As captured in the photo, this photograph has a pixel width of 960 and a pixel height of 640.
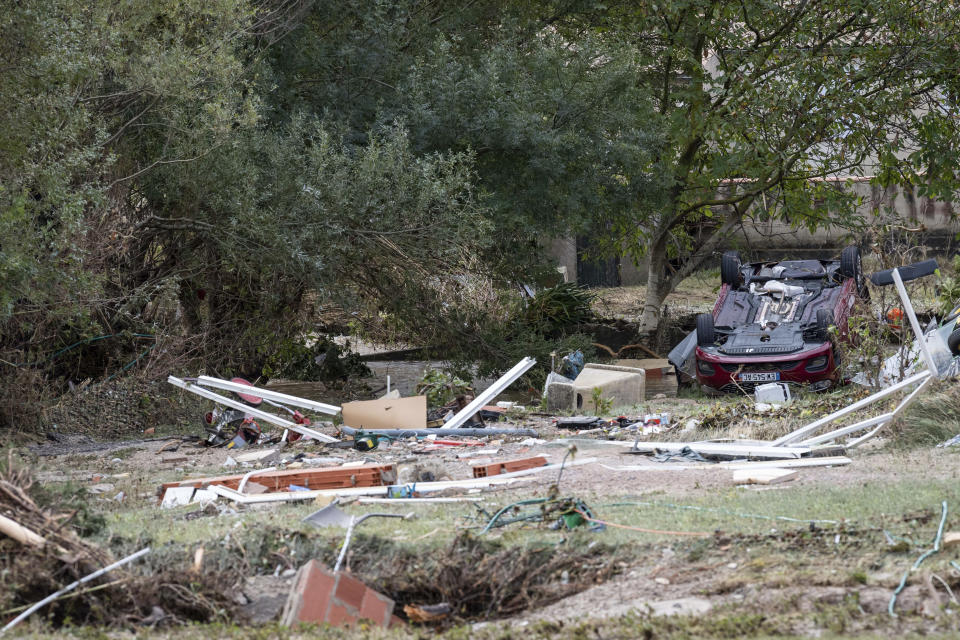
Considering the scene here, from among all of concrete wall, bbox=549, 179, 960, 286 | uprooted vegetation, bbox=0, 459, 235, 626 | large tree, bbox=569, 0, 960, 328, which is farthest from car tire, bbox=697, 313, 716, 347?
uprooted vegetation, bbox=0, 459, 235, 626

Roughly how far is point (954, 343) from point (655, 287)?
31.3 feet

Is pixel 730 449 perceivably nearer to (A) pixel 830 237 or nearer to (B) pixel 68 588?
(B) pixel 68 588

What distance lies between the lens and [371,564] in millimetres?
5004

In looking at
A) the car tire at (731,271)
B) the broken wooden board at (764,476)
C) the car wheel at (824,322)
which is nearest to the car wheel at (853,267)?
the car wheel at (824,322)

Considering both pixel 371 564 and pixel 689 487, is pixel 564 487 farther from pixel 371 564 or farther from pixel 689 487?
pixel 371 564

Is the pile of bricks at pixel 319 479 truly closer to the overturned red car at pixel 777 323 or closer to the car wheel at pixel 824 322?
the overturned red car at pixel 777 323

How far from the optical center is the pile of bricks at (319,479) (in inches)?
280

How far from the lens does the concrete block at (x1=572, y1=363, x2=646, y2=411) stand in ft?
38.3

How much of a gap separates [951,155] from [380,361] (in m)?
9.81

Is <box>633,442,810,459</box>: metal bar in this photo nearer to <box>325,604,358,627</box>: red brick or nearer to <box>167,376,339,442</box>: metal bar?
<box>167,376,339,442</box>: metal bar

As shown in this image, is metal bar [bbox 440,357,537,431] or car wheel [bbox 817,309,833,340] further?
car wheel [bbox 817,309,833,340]

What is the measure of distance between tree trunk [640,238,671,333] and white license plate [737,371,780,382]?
19.9 ft

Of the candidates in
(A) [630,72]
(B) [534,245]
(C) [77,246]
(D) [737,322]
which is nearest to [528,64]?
(A) [630,72]

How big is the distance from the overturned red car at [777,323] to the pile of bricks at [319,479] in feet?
21.0
